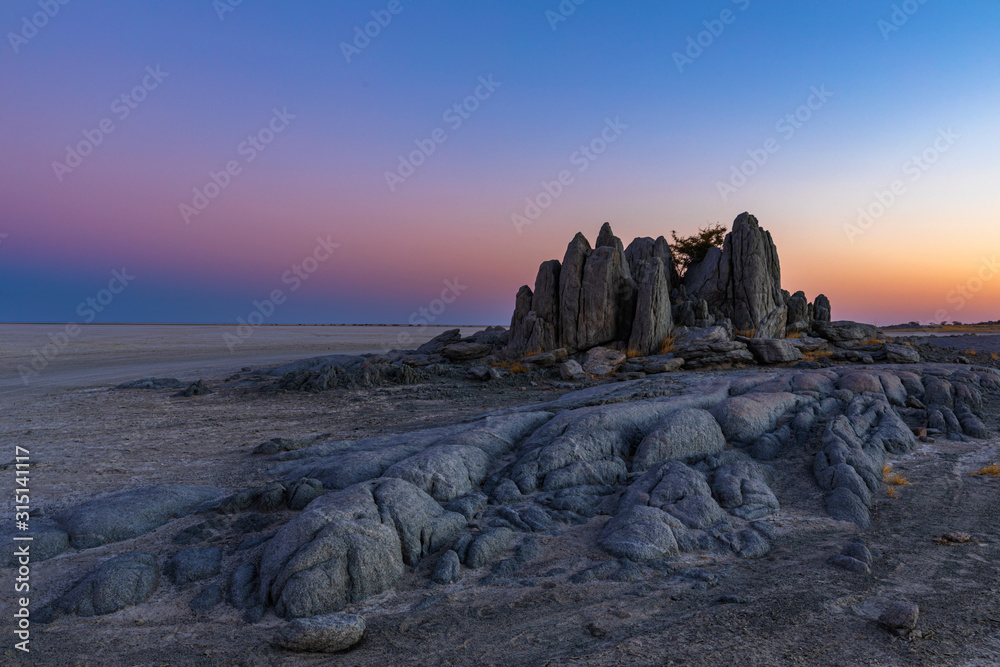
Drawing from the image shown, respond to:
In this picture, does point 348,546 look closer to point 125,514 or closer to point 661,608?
point 661,608

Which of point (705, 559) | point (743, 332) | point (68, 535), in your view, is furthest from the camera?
point (743, 332)

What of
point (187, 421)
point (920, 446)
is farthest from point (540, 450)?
point (187, 421)

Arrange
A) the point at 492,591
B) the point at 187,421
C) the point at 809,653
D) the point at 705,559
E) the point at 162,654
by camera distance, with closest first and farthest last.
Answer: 1. the point at 809,653
2. the point at 162,654
3. the point at 492,591
4. the point at 705,559
5. the point at 187,421

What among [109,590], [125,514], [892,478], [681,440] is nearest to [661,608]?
[681,440]

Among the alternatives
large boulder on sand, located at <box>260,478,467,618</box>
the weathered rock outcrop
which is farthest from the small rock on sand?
the weathered rock outcrop

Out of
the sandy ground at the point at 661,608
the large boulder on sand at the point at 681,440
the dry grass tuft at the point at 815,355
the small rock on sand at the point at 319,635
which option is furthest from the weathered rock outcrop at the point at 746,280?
the small rock on sand at the point at 319,635

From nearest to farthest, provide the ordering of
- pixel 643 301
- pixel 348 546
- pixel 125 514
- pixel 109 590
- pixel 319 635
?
pixel 319 635 → pixel 109 590 → pixel 348 546 → pixel 125 514 → pixel 643 301

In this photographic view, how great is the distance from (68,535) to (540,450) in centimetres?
876

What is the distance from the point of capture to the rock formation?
2928 cm

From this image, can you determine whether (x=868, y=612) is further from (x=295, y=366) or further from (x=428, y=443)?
(x=295, y=366)

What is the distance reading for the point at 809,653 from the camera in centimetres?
545

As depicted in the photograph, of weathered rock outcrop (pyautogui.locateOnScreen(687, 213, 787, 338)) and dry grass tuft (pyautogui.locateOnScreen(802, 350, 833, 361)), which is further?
weathered rock outcrop (pyautogui.locateOnScreen(687, 213, 787, 338))

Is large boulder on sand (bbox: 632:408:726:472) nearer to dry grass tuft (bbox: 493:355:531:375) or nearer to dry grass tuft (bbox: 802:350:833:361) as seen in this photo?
dry grass tuft (bbox: 493:355:531:375)

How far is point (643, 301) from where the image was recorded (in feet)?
94.7
